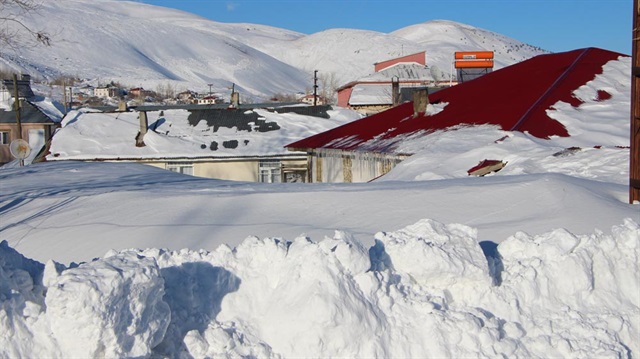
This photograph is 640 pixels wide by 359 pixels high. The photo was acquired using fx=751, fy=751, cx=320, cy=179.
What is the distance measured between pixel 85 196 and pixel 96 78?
455 ft

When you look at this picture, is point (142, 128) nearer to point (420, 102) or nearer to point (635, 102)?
point (420, 102)

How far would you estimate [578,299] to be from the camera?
5.14 m

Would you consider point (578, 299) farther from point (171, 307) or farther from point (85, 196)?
point (85, 196)

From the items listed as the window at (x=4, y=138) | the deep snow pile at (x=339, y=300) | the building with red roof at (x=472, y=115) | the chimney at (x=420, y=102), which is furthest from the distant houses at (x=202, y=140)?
the deep snow pile at (x=339, y=300)

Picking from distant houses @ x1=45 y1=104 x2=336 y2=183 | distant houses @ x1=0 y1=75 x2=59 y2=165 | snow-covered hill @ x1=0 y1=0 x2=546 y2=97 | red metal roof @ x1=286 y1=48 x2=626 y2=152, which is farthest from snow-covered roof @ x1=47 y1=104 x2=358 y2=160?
snow-covered hill @ x1=0 y1=0 x2=546 y2=97

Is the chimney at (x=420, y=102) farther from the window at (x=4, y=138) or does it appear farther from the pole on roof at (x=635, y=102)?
the window at (x=4, y=138)

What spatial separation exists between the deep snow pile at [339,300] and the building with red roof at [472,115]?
1220cm

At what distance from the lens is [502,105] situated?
64.0 feet

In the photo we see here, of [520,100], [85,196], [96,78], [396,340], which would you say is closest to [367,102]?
[520,100]

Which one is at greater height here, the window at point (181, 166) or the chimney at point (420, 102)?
the chimney at point (420, 102)

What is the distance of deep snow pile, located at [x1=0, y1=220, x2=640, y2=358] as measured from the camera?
4.18 meters

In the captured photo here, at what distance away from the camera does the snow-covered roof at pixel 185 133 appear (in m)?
29.3

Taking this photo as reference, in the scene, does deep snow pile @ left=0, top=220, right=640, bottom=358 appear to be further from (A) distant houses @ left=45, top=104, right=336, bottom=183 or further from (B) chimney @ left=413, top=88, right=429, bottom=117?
(A) distant houses @ left=45, top=104, right=336, bottom=183

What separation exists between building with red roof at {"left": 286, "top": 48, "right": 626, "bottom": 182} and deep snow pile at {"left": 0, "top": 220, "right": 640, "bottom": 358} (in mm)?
12197
